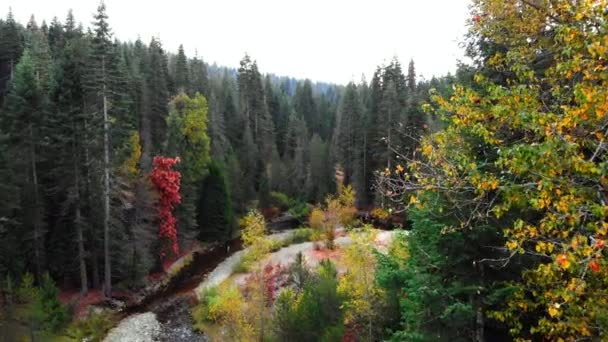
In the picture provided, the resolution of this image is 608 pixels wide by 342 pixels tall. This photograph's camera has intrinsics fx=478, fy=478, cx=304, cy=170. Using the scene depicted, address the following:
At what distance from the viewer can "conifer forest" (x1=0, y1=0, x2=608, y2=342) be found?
5.43 m

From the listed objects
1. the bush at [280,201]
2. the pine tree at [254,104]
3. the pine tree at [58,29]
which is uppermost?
the pine tree at [58,29]

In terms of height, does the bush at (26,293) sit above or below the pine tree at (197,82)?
below

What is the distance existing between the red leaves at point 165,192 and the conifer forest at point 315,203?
0.54ft

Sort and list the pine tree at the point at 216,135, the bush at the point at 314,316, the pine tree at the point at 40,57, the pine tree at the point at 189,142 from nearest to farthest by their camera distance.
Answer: the bush at the point at 314,316 < the pine tree at the point at 189,142 < the pine tree at the point at 40,57 < the pine tree at the point at 216,135

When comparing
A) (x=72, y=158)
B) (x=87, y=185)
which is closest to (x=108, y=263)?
(x=87, y=185)

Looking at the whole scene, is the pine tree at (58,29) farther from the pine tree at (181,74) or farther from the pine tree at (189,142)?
the pine tree at (189,142)

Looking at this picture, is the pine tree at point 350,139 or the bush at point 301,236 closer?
the bush at point 301,236

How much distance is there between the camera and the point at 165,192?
35.5m

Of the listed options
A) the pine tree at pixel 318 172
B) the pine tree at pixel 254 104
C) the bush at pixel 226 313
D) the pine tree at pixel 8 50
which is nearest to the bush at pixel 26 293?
the bush at pixel 226 313

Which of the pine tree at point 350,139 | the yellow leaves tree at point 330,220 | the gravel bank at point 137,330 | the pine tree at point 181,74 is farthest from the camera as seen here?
the pine tree at point 350,139

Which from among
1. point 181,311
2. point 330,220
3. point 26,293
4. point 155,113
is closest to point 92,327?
point 26,293

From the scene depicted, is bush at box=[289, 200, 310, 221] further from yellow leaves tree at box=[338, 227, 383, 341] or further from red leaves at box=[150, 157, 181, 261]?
yellow leaves tree at box=[338, 227, 383, 341]

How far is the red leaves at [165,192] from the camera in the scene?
1378 inches

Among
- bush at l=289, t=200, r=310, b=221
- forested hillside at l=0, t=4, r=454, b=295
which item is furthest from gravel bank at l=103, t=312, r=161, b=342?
bush at l=289, t=200, r=310, b=221
